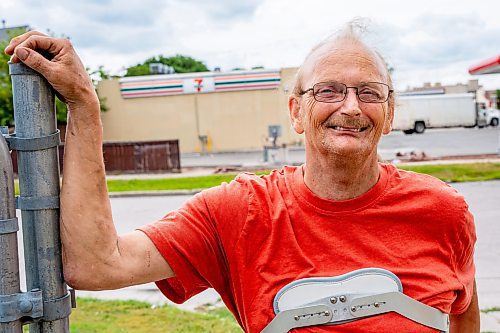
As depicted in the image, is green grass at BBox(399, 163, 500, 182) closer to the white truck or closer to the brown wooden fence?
the brown wooden fence

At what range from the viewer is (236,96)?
3231cm

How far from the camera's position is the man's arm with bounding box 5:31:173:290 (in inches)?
59.0

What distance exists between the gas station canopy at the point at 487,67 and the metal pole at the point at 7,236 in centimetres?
1647

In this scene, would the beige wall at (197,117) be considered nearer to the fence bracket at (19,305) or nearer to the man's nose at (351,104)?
the man's nose at (351,104)

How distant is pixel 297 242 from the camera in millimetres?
1863

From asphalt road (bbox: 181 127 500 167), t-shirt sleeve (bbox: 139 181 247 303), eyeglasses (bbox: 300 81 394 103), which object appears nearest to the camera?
t-shirt sleeve (bbox: 139 181 247 303)

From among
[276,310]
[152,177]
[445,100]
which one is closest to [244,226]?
[276,310]

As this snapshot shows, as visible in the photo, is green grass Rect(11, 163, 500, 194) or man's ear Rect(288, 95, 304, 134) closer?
man's ear Rect(288, 95, 304, 134)

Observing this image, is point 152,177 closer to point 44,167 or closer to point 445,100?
point 44,167

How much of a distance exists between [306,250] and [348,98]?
48 cm

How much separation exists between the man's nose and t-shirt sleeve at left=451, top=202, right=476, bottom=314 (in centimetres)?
52

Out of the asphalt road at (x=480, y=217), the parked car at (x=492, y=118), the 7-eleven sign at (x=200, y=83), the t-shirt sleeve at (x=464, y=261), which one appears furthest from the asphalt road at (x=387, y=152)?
the t-shirt sleeve at (x=464, y=261)

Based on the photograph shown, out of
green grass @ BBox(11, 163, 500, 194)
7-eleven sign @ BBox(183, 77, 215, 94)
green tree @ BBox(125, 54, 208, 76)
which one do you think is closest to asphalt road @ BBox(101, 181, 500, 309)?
green grass @ BBox(11, 163, 500, 194)

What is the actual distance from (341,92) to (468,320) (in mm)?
1004
